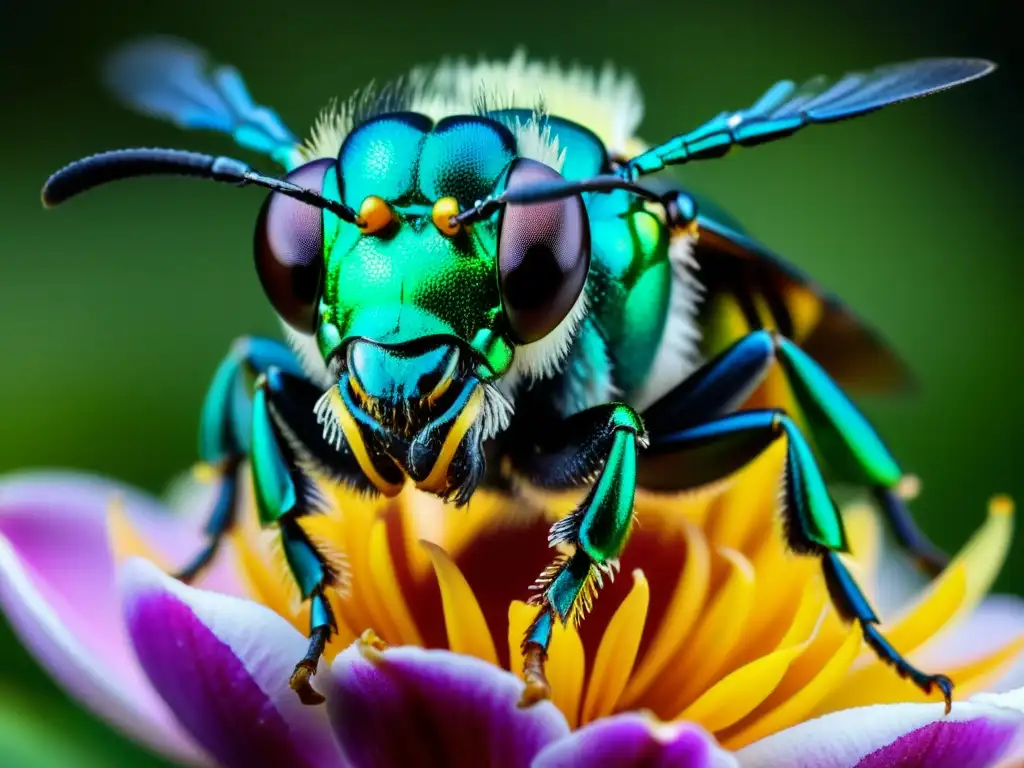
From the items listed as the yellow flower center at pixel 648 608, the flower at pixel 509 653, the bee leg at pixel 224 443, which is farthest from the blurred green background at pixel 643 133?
the yellow flower center at pixel 648 608

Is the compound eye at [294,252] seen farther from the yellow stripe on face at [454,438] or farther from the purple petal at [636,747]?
the purple petal at [636,747]

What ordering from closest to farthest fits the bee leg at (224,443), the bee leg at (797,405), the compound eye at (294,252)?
the compound eye at (294,252)
the bee leg at (797,405)
the bee leg at (224,443)

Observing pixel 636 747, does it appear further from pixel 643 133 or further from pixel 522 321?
pixel 643 133

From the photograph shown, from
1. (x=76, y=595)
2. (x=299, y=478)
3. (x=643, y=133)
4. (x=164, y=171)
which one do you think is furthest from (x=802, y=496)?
(x=643, y=133)

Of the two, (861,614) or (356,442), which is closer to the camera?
(356,442)

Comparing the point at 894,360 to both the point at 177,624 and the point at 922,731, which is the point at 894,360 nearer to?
the point at 922,731

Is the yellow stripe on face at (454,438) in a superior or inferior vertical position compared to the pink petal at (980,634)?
superior
